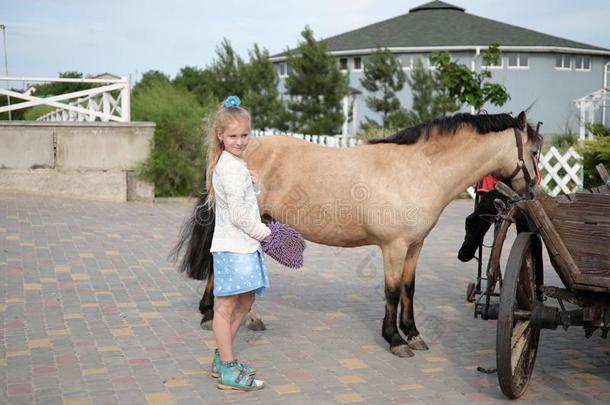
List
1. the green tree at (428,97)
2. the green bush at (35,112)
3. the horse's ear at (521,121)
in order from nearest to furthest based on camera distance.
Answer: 1. the horse's ear at (521,121)
2. the green bush at (35,112)
3. the green tree at (428,97)

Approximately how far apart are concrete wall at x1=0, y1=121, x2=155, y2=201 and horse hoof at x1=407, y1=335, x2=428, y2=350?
A: 880cm

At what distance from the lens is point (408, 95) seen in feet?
109

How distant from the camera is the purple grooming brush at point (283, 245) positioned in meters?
4.17

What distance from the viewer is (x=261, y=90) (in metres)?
27.7

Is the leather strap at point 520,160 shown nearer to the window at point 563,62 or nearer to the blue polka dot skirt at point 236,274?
the blue polka dot skirt at point 236,274

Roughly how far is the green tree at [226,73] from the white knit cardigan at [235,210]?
81.0ft

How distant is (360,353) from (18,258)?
14.8ft

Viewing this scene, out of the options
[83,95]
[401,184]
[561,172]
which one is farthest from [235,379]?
[561,172]

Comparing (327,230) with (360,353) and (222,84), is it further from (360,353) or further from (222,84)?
(222,84)

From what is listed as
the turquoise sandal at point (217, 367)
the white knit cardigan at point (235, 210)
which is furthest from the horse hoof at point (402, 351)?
the white knit cardigan at point (235, 210)

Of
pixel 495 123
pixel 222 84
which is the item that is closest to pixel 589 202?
pixel 495 123

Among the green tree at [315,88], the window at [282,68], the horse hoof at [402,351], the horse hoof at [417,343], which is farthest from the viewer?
the window at [282,68]

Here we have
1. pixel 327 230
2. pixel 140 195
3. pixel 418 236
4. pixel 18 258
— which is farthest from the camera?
pixel 140 195

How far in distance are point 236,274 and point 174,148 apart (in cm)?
933
